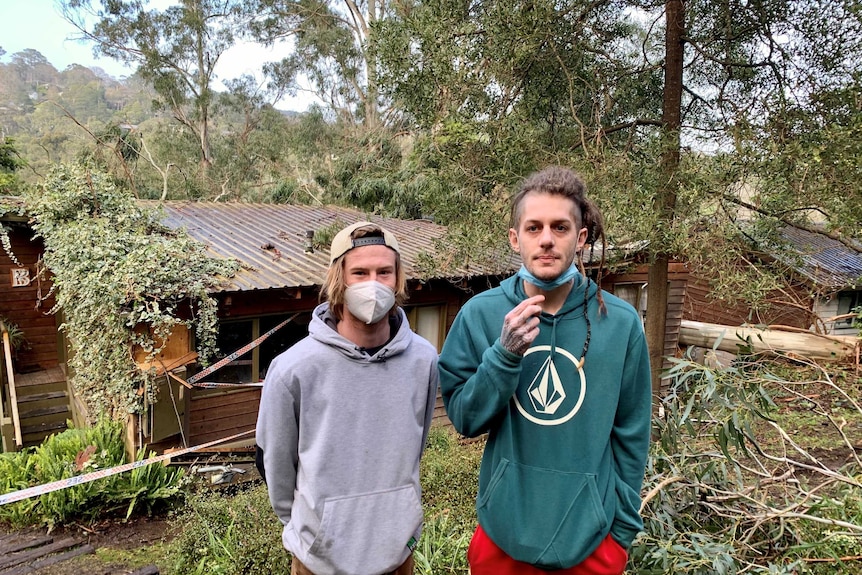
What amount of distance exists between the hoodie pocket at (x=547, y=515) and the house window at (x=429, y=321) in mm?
7107

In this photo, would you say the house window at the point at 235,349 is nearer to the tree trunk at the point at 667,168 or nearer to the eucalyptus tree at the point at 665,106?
the eucalyptus tree at the point at 665,106

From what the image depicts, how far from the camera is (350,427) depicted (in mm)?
1760

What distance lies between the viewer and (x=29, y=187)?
7328 mm

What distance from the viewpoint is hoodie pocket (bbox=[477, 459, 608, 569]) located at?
1603mm

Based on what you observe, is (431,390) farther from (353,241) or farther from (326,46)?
(326,46)

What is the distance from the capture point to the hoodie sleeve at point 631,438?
1.69m

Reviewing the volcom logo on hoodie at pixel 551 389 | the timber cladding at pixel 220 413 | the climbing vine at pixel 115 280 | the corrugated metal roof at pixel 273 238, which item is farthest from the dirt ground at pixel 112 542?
the volcom logo on hoodie at pixel 551 389

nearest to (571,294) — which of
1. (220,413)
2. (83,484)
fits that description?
(83,484)

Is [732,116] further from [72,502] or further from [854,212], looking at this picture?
[72,502]

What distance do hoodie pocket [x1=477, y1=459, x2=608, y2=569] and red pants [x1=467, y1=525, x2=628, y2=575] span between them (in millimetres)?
55

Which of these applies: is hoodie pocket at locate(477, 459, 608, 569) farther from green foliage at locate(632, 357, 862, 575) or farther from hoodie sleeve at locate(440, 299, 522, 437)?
green foliage at locate(632, 357, 862, 575)

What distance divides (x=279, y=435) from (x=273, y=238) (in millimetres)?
7675

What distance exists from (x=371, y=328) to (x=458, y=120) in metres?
4.28

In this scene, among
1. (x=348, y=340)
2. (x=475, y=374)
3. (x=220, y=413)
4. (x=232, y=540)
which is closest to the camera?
(x=475, y=374)
